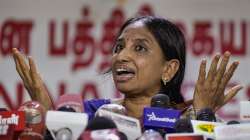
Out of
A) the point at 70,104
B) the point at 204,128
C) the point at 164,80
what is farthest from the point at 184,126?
the point at 164,80

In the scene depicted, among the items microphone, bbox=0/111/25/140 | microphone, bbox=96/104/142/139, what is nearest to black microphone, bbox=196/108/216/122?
microphone, bbox=96/104/142/139

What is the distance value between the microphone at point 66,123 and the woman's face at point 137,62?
0.61 metres

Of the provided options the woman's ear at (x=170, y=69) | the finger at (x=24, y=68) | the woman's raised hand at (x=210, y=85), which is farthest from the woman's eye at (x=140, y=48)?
the finger at (x=24, y=68)

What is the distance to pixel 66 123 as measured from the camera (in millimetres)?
1113

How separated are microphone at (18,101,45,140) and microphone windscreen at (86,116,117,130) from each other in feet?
0.47

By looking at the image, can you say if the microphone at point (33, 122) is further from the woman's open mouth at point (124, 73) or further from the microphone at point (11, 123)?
the woman's open mouth at point (124, 73)

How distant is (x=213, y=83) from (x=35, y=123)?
619mm

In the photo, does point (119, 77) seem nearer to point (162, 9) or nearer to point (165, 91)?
point (165, 91)

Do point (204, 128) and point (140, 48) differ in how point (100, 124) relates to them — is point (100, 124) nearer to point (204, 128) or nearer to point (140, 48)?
point (204, 128)

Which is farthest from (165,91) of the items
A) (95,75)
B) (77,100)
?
(95,75)

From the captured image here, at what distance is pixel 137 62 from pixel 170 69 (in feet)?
0.57

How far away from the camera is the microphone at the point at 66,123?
3.59 feet

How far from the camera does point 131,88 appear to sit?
1738mm

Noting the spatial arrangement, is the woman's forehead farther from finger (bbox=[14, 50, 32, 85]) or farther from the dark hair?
finger (bbox=[14, 50, 32, 85])
